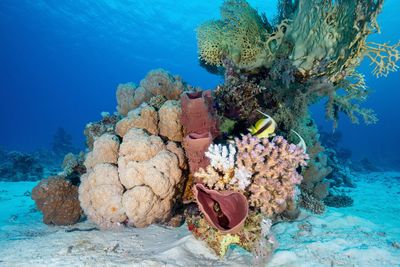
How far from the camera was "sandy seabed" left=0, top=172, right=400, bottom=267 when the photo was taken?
3.54m

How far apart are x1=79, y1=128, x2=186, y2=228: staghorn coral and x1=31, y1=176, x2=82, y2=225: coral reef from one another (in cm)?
70

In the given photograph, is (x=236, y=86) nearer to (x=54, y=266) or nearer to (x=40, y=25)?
(x=54, y=266)

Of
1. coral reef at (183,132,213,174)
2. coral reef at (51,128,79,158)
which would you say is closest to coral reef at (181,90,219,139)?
coral reef at (183,132,213,174)

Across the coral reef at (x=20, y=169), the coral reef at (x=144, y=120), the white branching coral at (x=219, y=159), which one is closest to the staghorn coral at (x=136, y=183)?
the coral reef at (x=144, y=120)

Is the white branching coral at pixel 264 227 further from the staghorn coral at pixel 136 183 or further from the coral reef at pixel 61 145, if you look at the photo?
the coral reef at pixel 61 145

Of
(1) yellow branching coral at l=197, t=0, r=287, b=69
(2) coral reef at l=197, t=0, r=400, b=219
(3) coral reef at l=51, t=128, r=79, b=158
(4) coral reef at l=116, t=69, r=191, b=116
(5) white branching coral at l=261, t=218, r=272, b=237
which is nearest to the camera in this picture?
(5) white branching coral at l=261, t=218, r=272, b=237

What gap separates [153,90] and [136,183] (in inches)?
95.7

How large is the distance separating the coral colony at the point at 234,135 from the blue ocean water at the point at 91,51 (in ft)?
6.60

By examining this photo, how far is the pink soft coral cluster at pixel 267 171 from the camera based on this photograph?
3.85 meters

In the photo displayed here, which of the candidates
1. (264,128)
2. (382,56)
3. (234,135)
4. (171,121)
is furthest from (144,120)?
(382,56)

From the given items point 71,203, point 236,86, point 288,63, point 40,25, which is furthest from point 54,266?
point 40,25

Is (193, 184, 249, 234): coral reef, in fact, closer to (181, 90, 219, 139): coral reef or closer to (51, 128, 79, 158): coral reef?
(181, 90, 219, 139): coral reef

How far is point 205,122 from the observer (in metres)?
4.36

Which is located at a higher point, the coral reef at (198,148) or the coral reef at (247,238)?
the coral reef at (198,148)
